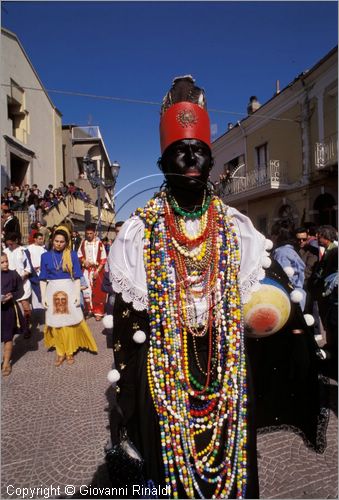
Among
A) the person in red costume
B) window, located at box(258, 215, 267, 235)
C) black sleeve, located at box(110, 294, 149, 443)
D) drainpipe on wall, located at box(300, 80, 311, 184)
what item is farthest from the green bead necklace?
window, located at box(258, 215, 267, 235)

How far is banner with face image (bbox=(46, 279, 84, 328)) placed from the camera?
501cm

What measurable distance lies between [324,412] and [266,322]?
3.64ft

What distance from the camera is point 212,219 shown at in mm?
1912

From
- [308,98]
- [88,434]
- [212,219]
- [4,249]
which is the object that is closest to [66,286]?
[4,249]

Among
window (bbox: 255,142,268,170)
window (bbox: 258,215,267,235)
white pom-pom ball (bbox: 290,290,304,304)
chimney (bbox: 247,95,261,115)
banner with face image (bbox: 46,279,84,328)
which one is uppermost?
chimney (bbox: 247,95,261,115)

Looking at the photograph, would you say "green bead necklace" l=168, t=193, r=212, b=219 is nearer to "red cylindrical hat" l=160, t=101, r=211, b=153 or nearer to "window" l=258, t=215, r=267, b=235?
"red cylindrical hat" l=160, t=101, r=211, b=153

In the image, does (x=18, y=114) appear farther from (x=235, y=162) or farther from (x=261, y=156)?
(x=261, y=156)

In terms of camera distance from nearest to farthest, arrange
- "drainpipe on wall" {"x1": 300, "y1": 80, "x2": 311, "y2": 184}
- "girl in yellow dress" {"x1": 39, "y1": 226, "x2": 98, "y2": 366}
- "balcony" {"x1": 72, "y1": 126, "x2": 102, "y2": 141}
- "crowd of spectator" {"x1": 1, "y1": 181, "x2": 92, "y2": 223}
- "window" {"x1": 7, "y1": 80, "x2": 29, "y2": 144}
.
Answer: "girl in yellow dress" {"x1": 39, "y1": 226, "x2": 98, "y2": 366}, "crowd of spectator" {"x1": 1, "y1": 181, "x2": 92, "y2": 223}, "drainpipe on wall" {"x1": 300, "y1": 80, "x2": 311, "y2": 184}, "window" {"x1": 7, "y1": 80, "x2": 29, "y2": 144}, "balcony" {"x1": 72, "y1": 126, "x2": 102, "y2": 141}

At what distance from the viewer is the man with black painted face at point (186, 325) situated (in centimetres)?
164

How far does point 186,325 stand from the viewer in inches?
68.0

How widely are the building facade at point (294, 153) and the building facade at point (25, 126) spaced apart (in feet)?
29.1

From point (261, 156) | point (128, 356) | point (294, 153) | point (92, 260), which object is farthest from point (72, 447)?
point (261, 156)

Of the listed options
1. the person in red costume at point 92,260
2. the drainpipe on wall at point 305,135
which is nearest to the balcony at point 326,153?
the drainpipe on wall at point 305,135

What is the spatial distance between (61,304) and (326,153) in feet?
39.7
